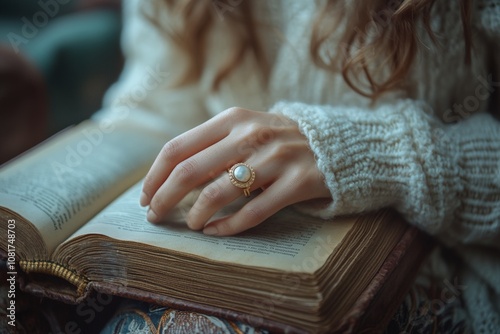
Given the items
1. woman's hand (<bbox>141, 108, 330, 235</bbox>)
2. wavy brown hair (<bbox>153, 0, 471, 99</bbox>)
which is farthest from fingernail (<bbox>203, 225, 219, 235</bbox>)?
wavy brown hair (<bbox>153, 0, 471, 99</bbox>)

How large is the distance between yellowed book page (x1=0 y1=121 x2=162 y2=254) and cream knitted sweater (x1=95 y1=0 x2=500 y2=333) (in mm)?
81

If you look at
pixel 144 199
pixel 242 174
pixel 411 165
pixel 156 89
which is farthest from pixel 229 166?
pixel 156 89

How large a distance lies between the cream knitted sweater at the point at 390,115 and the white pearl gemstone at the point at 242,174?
0.28ft

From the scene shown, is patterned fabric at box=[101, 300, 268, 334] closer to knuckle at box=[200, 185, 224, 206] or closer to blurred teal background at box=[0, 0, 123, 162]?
knuckle at box=[200, 185, 224, 206]

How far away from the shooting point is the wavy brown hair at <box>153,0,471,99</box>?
70 centimetres

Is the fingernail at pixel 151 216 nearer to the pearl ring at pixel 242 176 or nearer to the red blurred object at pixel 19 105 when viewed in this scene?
the pearl ring at pixel 242 176

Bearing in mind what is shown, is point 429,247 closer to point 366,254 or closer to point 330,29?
point 366,254

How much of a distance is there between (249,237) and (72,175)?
0.31 metres

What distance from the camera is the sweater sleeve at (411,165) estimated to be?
2.01 feet

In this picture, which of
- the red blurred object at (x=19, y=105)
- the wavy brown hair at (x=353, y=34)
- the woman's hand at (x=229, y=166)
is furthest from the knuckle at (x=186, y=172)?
the red blurred object at (x=19, y=105)

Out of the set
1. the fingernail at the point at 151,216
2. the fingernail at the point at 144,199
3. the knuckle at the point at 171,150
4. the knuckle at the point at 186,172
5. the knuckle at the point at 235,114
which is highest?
the knuckle at the point at 171,150

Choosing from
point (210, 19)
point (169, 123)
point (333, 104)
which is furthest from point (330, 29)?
point (169, 123)

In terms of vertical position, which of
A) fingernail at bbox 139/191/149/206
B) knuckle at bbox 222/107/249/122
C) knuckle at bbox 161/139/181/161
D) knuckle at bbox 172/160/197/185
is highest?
knuckle at bbox 161/139/181/161

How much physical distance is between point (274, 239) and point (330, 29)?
0.36 metres
